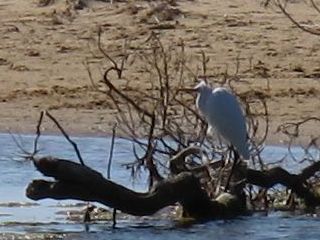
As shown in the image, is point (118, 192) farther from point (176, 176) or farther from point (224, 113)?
point (224, 113)

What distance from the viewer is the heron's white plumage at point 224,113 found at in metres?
9.86

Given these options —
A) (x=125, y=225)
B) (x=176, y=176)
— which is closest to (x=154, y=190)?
(x=176, y=176)

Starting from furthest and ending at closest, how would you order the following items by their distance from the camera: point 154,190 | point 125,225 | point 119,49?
point 119,49 < point 125,225 < point 154,190

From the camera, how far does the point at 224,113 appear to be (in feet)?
33.0

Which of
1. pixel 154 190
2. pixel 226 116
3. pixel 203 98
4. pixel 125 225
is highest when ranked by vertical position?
pixel 203 98

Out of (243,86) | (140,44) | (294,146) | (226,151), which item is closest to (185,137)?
(226,151)

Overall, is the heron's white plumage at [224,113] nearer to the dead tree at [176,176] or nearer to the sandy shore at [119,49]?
the dead tree at [176,176]

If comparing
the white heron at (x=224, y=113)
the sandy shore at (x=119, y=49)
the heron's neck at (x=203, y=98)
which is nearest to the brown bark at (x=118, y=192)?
the white heron at (x=224, y=113)

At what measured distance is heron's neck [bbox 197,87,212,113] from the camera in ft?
33.7

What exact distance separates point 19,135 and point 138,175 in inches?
124

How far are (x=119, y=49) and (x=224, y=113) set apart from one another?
18.4 ft

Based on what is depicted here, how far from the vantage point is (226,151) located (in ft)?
32.9

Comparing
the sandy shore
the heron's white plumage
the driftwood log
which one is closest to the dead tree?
the driftwood log

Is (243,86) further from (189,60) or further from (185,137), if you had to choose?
(185,137)
